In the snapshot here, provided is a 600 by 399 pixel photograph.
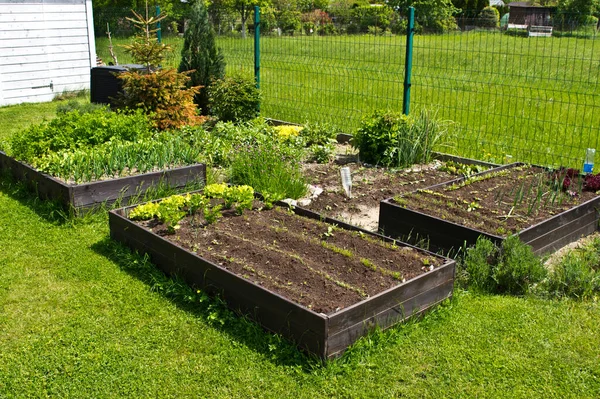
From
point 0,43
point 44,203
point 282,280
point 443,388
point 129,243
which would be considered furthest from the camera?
point 0,43

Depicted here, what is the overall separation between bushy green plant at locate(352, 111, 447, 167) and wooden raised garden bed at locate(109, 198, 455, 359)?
2584 millimetres

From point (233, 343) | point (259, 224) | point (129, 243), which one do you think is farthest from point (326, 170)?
point (233, 343)

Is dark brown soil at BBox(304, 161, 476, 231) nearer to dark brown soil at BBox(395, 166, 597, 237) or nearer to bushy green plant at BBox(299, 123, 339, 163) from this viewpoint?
bushy green plant at BBox(299, 123, 339, 163)

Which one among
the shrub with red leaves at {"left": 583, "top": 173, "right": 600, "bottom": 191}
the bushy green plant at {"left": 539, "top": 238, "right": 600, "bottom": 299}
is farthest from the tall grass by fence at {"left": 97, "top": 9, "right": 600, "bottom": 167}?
the bushy green plant at {"left": 539, "top": 238, "right": 600, "bottom": 299}

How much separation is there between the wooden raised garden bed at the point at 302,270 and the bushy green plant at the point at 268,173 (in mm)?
999

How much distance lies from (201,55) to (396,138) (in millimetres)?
4763

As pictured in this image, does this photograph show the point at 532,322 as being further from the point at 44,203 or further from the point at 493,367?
the point at 44,203

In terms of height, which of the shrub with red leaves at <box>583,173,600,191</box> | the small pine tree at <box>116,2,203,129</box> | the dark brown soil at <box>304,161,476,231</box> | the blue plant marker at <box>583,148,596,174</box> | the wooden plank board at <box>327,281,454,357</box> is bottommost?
the wooden plank board at <box>327,281,454,357</box>

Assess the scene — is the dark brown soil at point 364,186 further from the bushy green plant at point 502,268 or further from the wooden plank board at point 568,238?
the wooden plank board at point 568,238

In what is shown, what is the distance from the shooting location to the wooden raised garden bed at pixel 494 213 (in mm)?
5406

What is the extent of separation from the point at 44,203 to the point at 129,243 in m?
1.70

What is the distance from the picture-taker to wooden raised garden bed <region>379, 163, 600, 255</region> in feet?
17.7

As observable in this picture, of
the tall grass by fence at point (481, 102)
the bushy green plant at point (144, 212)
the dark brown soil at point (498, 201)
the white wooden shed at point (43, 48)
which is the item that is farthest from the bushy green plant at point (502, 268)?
the white wooden shed at point (43, 48)

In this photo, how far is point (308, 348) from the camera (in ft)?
12.9
